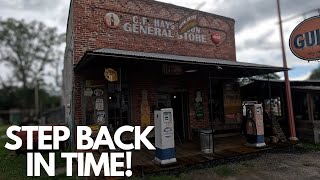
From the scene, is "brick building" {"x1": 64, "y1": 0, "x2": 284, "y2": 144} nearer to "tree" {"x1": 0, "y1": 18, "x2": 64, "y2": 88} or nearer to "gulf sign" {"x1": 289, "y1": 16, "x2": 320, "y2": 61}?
"gulf sign" {"x1": 289, "y1": 16, "x2": 320, "y2": 61}

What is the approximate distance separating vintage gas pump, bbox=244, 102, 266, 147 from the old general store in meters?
1.45

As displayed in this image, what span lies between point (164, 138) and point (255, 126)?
3647 millimetres

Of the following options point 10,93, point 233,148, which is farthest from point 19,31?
point 233,148

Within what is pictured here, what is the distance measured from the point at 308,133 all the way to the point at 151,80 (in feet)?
22.8

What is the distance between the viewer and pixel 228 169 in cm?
648

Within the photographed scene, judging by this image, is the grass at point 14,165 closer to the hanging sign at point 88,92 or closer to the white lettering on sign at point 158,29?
the hanging sign at point 88,92

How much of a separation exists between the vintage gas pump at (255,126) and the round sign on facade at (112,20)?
5901 mm

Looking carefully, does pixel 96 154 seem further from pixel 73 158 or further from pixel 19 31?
pixel 19 31

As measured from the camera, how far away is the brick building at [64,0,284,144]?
28.1ft

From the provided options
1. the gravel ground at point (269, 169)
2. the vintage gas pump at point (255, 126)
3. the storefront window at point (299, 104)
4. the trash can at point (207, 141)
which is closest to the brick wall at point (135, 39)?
the vintage gas pump at point (255, 126)

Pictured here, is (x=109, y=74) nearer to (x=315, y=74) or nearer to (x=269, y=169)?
(x=269, y=169)

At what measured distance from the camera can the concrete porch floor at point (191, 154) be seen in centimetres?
646

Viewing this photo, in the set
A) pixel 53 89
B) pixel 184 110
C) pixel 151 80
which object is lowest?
pixel 184 110

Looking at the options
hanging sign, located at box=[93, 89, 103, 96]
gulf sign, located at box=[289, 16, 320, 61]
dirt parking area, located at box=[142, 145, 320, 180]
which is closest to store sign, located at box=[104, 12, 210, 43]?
hanging sign, located at box=[93, 89, 103, 96]
